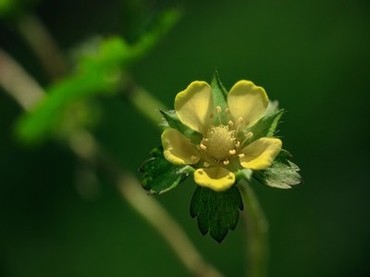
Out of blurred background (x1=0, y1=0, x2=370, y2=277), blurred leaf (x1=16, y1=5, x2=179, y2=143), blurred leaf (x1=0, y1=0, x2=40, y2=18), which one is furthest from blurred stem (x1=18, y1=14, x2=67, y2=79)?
blurred background (x1=0, y1=0, x2=370, y2=277)

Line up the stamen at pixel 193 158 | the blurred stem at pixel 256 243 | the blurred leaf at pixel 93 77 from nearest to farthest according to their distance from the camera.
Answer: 1. the stamen at pixel 193 158
2. the blurred stem at pixel 256 243
3. the blurred leaf at pixel 93 77

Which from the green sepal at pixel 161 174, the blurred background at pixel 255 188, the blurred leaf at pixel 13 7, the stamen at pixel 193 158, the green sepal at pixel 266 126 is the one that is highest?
the blurred leaf at pixel 13 7

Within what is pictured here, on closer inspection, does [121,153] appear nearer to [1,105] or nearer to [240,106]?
[1,105]

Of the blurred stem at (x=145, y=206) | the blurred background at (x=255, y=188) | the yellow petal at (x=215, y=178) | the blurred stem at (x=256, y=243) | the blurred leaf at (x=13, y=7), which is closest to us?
the yellow petal at (x=215, y=178)

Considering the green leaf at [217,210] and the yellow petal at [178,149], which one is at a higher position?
the yellow petal at [178,149]

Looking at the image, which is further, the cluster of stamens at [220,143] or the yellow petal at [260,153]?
the cluster of stamens at [220,143]

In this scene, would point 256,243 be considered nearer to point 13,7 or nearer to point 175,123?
point 175,123

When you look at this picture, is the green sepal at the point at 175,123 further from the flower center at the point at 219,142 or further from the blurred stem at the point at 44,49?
the blurred stem at the point at 44,49

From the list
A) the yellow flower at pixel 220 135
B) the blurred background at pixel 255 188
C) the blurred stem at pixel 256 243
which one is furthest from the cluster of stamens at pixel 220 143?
the blurred background at pixel 255 188

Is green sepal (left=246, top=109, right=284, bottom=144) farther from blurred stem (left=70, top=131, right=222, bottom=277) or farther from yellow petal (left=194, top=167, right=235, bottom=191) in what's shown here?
blurred stem (left=70, top=131, right=222, bottom=277)
